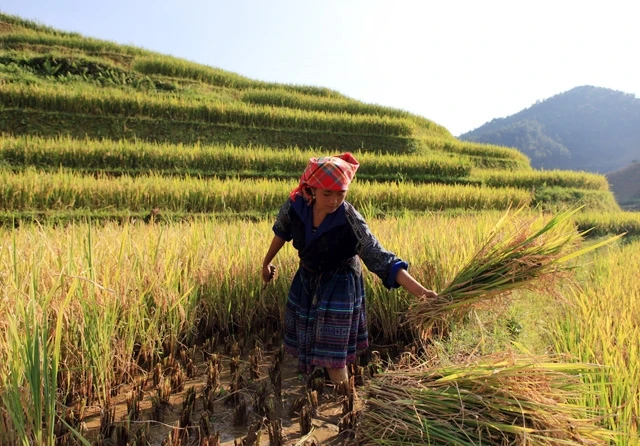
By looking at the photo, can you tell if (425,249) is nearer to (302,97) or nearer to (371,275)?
(371,275)

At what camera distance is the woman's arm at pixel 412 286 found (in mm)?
1869

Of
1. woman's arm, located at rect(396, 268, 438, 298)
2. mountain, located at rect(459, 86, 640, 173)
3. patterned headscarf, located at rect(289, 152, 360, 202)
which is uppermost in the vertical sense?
mountain, located at rect(459, 86, 640, 173)

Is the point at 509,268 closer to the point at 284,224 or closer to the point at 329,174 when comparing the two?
the point at 329,174

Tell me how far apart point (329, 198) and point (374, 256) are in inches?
14.5

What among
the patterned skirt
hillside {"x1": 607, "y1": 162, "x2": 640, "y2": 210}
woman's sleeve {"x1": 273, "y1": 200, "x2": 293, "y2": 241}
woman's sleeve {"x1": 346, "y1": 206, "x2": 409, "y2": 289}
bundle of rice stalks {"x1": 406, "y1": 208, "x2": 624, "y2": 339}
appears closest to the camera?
bundle of rice stalks {"x1": 406, "y1": 208, "x2": 624, "y2": 339}

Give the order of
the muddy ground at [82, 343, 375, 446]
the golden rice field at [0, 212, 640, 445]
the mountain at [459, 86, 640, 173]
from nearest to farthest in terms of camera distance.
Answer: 1. the golden rice field at [0, 212, 640, 445]
2. the muddy ground at [82, 343, 375, 446]
3. the mountain at [459, 86, 640, 173]

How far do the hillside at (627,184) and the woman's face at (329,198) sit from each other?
2009 inches

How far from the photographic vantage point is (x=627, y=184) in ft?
161

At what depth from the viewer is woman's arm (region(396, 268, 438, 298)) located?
187cm

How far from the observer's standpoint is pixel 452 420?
1.42m

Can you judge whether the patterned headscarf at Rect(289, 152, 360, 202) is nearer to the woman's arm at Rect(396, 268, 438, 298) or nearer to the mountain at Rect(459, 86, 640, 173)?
the woman's arm at Rect(396, 268, 438, 298)

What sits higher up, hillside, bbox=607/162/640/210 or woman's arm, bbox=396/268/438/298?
hillside, bbox=607/162/640/210

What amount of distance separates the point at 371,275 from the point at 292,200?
3.07 ft

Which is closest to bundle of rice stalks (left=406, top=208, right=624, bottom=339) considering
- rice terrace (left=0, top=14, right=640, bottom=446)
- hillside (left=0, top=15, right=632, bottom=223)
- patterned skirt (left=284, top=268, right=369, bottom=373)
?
rice terrace (left=0, top=14, right=640, bottom=446)
